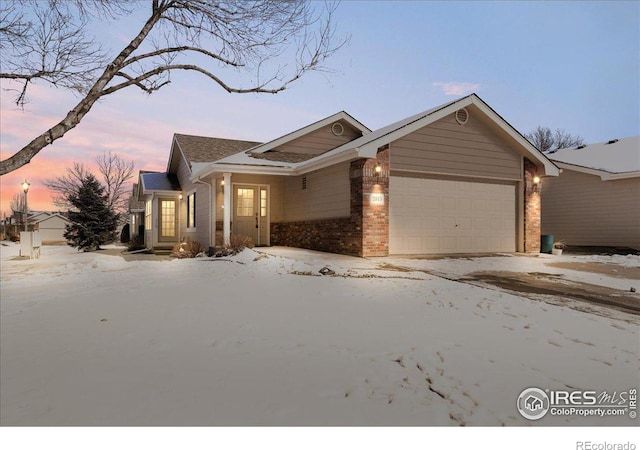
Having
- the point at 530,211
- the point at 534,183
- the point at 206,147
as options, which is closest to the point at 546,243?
the point at 530,211

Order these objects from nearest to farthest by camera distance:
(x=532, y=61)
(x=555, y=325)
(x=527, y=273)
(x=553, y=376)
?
(x=553, y=376) < (x=555, y=325) < (x=527, y=273) < (x=532, y=61)

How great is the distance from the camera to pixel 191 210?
16281mm

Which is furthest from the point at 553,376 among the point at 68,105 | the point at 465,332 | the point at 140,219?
the point at 140,219

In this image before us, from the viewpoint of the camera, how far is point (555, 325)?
13.5 ft

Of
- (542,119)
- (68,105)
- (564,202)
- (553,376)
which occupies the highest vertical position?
(542,119)

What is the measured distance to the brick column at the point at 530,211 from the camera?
12883 mm

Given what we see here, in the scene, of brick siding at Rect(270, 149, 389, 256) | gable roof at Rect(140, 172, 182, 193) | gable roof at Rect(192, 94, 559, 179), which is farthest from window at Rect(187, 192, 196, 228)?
brick siding at Rect(270, 149, 389, 256)

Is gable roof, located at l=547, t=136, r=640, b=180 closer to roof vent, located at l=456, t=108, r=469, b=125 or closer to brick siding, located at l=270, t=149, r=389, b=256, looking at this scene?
roof vent, located at l=456, t=108, r=469, b=125

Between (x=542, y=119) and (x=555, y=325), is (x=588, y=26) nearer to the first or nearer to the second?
(x=555, y=325)

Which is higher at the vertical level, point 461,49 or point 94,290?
point 461,49

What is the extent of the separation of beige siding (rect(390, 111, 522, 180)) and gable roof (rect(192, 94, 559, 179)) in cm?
31

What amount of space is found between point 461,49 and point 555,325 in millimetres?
7005

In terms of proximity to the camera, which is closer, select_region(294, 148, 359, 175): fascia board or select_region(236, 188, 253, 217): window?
select_region(294, 148, 359, 175): fascia board

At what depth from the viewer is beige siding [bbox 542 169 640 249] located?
14656 millimetres
